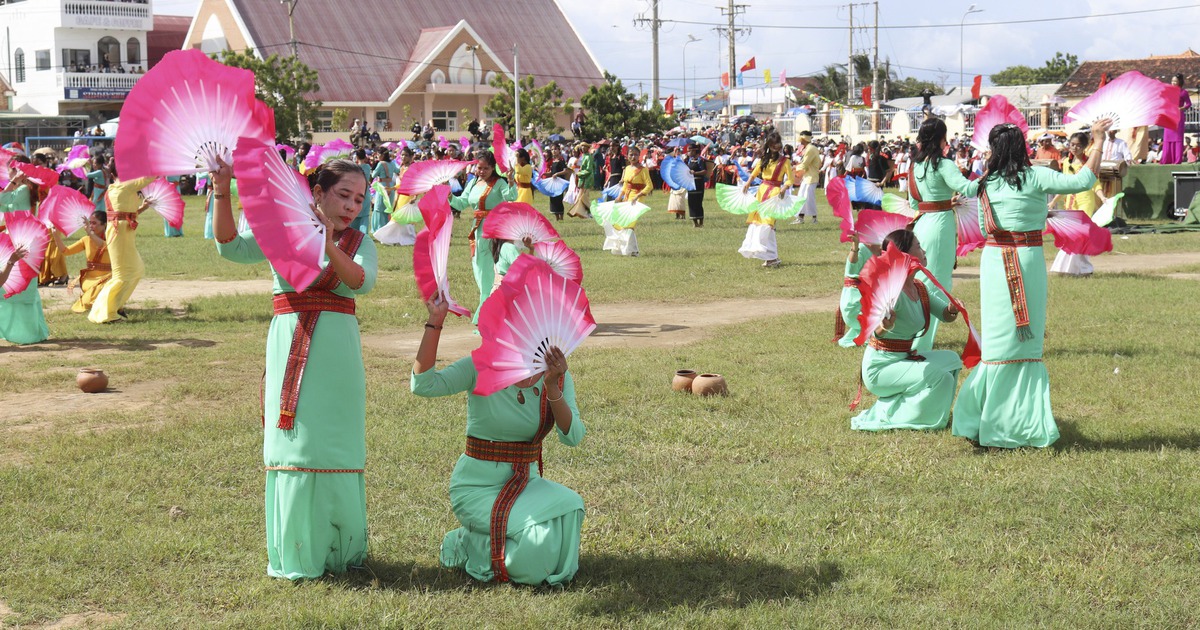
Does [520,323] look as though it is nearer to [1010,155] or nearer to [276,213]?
[276,213]

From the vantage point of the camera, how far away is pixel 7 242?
1015 centimetres

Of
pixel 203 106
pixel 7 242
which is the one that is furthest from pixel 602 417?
pixel 7 242


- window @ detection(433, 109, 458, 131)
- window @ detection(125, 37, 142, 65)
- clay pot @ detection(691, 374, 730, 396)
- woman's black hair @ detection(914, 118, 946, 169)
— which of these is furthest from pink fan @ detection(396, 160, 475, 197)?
window @ detection(433, 109, 458, 131)

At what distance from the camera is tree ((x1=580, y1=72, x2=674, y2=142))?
42812mm

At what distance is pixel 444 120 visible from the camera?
5797 cm

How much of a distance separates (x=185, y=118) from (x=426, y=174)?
6674 mm

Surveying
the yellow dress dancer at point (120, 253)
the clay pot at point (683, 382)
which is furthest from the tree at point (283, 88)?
the clay pot at point (683, 382)

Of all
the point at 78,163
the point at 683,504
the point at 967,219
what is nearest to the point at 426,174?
the point at 967,219

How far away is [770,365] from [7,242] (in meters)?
6.37

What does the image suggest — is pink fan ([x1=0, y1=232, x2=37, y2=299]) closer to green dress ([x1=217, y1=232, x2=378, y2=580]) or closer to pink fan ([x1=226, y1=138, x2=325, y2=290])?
green dress ([x1=217, y1=232, x2=378, y2=580])

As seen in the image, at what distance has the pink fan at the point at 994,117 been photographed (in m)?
7.75

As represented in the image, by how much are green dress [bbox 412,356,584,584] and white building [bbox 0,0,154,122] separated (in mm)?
49880

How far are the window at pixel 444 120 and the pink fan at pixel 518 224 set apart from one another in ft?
175

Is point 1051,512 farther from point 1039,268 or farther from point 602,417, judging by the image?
point 602,417
